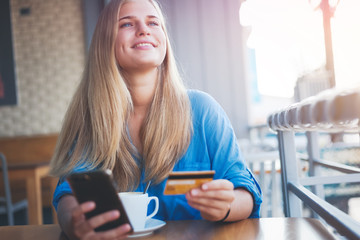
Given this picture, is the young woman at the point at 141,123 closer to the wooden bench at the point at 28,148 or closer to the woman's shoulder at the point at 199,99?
the woman's shoulder at the point at 199,99

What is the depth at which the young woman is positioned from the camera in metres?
0.96

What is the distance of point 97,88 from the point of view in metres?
1.12

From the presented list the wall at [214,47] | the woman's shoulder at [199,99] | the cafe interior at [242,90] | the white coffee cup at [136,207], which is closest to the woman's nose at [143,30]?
the woman's shoulder at [199,99]

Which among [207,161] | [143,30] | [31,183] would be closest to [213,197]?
[207,161]

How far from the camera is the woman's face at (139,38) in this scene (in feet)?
3.45

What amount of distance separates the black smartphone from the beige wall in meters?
4.57

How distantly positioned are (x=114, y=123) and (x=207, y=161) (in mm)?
289

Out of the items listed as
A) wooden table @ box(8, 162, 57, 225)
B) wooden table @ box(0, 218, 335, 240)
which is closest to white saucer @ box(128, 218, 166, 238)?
wooden table @ box(0, 218, 335, 240)

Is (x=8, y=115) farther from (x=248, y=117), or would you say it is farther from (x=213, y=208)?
(x=213, y=208)

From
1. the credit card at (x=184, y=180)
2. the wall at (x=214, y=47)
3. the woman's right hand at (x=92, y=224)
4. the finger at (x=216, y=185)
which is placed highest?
the wall at (x=214, y=47)

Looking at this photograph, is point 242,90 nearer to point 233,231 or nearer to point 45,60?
point 45,60

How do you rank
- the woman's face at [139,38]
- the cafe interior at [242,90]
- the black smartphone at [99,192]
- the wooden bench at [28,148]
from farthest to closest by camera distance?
the wooden bench at [28,148] → the woman's face at [139,38] → the cafe interior at [242,90] → the black smartphone at [99,192]

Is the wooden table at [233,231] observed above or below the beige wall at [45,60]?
below

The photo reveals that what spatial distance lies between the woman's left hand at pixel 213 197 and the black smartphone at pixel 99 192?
0.41 ft
